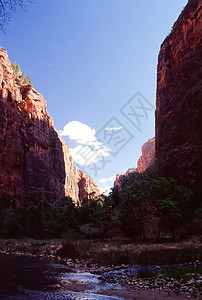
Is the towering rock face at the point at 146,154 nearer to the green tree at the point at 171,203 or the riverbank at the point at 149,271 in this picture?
the green tree at the point at 171,203

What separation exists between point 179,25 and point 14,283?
4928 cm

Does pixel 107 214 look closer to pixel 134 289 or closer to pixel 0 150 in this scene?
pixel 134 289

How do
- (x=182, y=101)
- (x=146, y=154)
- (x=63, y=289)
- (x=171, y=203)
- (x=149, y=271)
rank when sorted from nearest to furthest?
(x=63, y=289) < (x=149, y=271) < (x=171, y=203) < (x=182, y=101) < (x=146, y=154)

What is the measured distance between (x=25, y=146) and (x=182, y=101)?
1730 inches

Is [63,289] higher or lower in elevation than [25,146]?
lower

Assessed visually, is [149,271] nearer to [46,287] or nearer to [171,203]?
[46,287]

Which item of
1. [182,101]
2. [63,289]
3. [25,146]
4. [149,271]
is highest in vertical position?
[25,146]

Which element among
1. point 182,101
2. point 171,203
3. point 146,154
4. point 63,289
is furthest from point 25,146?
point 146,154

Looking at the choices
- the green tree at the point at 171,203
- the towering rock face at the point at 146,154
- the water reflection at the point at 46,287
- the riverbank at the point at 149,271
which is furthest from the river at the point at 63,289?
the towering rock face at the point at 146,154

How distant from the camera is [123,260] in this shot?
520 inches

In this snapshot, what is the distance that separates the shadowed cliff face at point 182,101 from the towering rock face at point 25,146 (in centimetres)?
3576

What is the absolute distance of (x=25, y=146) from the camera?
62906 millimetres

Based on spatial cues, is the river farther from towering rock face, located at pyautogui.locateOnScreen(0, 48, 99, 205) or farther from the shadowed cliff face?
towering rock face, located at pyautogui.locateOnScreen(0, 48, 99, 205)

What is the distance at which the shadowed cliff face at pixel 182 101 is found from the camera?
2829cm
